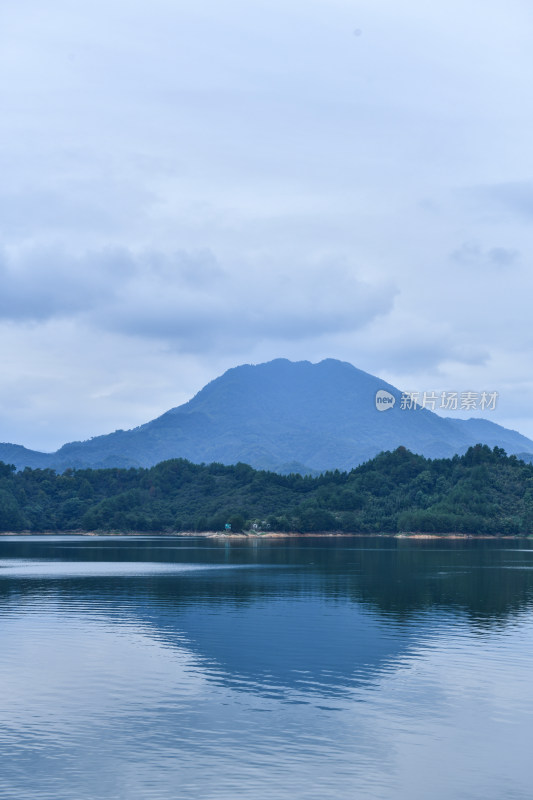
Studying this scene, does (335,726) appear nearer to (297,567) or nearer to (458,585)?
(458,585)

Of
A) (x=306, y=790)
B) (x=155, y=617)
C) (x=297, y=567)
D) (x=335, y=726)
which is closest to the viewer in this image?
(x=306, y=790)

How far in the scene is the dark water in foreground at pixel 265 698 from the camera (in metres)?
32.5

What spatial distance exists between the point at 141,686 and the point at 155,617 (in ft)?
100

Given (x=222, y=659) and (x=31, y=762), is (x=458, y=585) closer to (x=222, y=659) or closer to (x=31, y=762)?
(x=222, y=659)

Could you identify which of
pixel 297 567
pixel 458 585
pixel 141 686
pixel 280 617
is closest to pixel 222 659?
pixel 141 686

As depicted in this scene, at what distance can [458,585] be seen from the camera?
112 meters

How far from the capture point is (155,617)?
78.0 meters

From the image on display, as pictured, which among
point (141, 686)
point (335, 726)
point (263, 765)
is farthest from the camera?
point (141, 686)

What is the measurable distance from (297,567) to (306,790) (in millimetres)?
120647

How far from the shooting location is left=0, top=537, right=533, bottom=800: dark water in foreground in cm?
3247

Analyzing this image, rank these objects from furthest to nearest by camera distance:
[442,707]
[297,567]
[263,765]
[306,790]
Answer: [297,567]
[442,707]
[263,765]
[306,790]

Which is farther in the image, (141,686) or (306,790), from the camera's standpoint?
(141,686)

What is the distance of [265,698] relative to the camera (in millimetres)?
A: 44781

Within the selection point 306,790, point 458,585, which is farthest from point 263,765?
point 458,585
